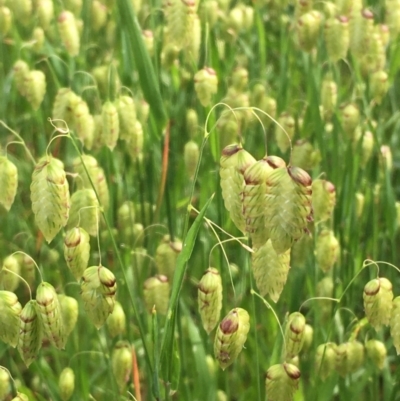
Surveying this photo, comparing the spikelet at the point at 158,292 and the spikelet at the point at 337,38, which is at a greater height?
the spikelet at the point at 337,38

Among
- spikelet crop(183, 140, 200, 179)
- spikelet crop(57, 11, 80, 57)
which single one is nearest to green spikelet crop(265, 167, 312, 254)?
spikelet crop(183, 140, 200, 179)

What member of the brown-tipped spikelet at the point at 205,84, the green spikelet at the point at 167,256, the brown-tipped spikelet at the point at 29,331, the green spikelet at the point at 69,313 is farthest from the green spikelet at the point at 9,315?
the brown-tipped spikelet at the point at 205,84

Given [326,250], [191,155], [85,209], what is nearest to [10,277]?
[85,209]

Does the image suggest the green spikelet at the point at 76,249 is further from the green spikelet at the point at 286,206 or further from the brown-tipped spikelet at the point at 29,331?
the green spikelet at the point at 286,206

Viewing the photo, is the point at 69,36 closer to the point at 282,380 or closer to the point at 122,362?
the point at 122,362

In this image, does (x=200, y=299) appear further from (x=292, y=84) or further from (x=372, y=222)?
(x=292, y=84)
